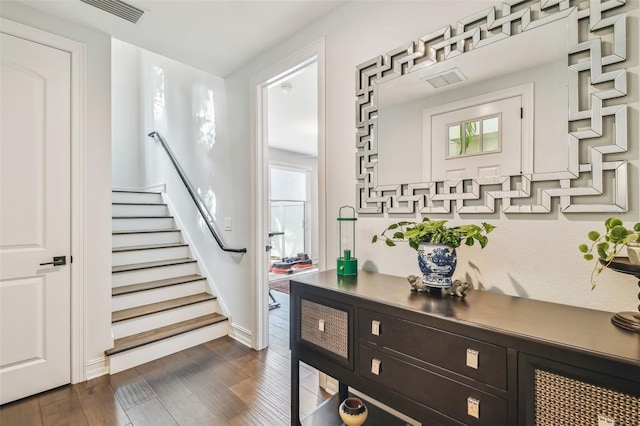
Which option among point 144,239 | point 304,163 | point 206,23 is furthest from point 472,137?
point 304,163

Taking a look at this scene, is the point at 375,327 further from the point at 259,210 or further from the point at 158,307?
the point at 158,307

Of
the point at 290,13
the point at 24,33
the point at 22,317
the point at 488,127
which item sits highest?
the point at 290,13

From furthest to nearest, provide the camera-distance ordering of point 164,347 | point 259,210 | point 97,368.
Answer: point 259,210 < point 164,347 < point 97,368

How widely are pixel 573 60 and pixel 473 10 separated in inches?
20.7

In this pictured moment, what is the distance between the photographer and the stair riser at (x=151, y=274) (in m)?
2.84

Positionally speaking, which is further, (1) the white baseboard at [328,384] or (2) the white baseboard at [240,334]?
(2) the white baseboard at [240,334]

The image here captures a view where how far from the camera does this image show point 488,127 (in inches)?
53.4

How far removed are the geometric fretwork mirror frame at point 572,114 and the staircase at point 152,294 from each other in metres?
2.39

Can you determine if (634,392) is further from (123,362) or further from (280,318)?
(280,318)

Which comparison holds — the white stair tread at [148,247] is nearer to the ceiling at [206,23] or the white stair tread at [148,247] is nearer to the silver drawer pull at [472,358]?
the ceiling at [206,23]

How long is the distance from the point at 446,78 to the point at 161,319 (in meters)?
2.96

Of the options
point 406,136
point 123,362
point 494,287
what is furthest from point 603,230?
point 123,362

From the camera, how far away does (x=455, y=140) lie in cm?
146

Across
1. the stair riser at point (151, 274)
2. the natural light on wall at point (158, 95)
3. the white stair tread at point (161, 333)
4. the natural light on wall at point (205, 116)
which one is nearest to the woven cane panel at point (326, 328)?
the white stair tread at point (161, 333)
